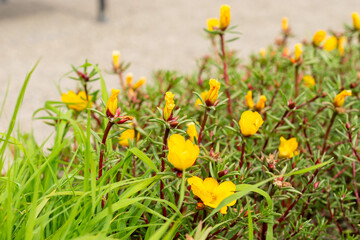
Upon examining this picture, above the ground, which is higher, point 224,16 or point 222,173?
point 224,16

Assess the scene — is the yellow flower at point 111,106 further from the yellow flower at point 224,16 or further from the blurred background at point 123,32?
the blurred background at point 123,32

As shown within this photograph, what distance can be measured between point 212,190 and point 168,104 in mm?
254

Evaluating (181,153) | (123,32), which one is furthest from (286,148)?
(123,32)

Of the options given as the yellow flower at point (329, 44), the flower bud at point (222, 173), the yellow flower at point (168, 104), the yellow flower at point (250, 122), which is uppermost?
the yellow flower at point (329, 44)

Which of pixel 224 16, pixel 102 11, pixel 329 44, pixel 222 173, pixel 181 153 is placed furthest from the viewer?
pixel 102 11

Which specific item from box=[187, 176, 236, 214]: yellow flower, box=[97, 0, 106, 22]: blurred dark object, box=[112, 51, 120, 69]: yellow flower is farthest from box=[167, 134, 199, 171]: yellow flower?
box=[97, 0, 106, 22]: blurred dark object

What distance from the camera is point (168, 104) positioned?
1084mm

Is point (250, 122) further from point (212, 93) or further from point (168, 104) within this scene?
point (168, 104)

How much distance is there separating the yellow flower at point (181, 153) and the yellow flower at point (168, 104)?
0.25 feet

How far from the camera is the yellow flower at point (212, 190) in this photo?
109 cm

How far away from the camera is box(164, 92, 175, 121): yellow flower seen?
106 centimetres

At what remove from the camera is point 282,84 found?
196 cm

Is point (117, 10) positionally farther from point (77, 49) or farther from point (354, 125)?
point (354, 125)

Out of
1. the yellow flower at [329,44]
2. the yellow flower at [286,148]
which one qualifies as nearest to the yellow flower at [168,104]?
the yellow flower at [286,148]
